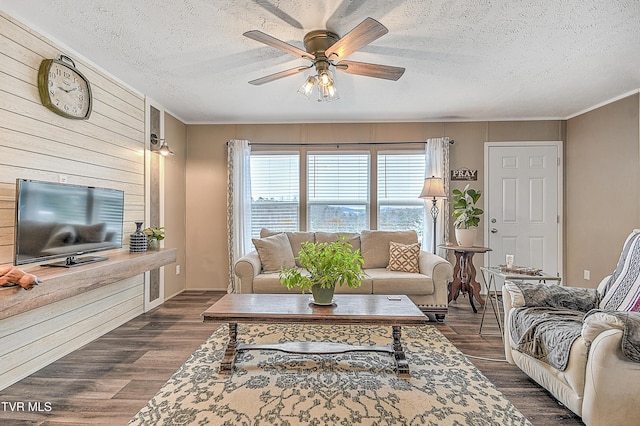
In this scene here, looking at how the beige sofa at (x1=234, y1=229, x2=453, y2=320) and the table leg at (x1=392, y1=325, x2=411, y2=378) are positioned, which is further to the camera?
the beige sofa at (x1=234, y1=229, x2=453, y2=320)

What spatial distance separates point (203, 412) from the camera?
1819 mm

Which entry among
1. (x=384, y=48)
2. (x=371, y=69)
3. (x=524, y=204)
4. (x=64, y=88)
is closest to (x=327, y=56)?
(x=371, y=69)

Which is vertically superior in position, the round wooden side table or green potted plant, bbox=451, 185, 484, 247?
green potted plant, bbox=451, 185, 484, 247

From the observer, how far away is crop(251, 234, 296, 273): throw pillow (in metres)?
3.60

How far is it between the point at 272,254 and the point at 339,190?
5.15 ft

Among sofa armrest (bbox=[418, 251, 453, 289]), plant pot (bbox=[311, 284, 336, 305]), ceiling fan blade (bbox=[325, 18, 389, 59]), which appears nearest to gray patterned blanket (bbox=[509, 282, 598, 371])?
A: sofa armrest (bbox=[418, 251, 453, 289])

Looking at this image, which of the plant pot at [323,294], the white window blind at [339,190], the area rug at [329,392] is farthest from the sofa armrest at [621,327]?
the white window blind at [339,190]

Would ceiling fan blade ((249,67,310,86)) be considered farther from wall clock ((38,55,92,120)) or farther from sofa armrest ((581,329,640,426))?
sofa armrest ((581,329,640,426))

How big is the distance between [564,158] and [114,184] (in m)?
5.66

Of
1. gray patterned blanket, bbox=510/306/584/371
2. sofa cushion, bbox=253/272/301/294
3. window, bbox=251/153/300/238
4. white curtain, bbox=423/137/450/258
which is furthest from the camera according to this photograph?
window, bbox=251/153/300/238

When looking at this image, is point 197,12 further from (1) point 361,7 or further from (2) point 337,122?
(2) point 337,122

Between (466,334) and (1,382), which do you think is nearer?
(1,382)

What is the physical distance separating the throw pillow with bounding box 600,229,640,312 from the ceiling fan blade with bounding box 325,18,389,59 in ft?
7.25

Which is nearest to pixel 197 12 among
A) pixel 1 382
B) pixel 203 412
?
pixel 203 412
